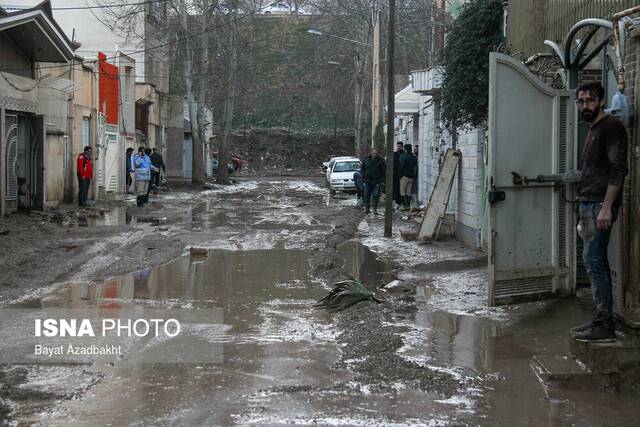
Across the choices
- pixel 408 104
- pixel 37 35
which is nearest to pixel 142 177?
pixel 37 35

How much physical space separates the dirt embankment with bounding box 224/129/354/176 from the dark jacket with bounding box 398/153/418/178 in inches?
2040

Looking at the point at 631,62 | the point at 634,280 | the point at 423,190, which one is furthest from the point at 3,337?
the point at 423,190

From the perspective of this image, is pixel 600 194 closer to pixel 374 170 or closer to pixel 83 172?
pixel 374 170

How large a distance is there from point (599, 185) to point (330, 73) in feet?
201

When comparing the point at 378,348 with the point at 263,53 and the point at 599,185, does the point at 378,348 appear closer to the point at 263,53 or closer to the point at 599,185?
the point at 599,185

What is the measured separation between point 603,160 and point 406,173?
1877cm

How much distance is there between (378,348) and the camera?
24.1 feet

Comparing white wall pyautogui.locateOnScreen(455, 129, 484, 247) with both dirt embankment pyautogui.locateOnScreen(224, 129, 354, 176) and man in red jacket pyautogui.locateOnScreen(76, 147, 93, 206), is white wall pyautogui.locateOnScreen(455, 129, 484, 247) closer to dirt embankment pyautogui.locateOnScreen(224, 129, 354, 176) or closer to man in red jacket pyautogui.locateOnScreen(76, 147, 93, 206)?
man in red jacket pyautogui.locateOnScreen(76, 147, 93, 206)

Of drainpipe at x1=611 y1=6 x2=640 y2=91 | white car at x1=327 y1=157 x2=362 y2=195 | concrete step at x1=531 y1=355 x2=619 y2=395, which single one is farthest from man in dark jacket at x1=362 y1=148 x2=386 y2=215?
concrete step at x1=531 y1=355 x2=619 y2=395

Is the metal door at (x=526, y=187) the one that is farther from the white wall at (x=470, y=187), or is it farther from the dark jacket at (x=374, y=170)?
the dark jacket at (x=374, y=170)

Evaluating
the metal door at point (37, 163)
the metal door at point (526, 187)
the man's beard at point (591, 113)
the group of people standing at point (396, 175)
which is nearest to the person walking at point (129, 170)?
the metal door at point (37, 163)

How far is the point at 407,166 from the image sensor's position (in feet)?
82.3

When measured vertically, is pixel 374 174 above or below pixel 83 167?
below

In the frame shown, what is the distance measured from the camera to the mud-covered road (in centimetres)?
564
